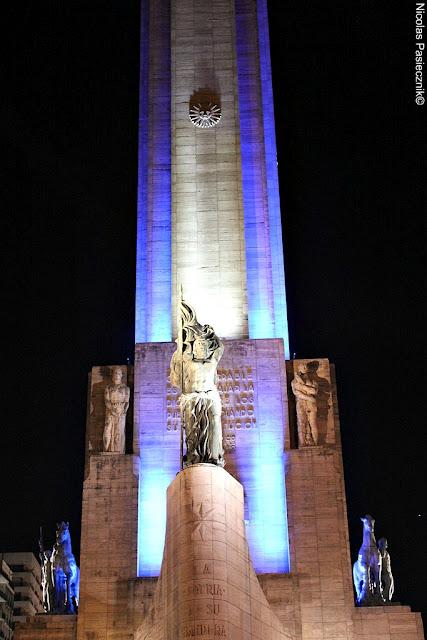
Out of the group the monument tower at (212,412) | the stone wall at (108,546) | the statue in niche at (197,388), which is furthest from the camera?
the stone wall at (108,546)

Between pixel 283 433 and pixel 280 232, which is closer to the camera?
pixel 283 433

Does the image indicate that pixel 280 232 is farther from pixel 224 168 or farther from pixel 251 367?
pixel 251 367

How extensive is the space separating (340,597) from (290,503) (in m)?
2.64

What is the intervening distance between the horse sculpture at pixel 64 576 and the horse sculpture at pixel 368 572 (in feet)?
23.7

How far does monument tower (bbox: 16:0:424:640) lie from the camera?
70.4 feet

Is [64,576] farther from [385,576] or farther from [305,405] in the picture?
[385,576]

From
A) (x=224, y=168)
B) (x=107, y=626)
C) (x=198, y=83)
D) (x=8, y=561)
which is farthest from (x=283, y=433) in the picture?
(x=8, y=561)

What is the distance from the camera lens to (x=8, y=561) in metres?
71.1

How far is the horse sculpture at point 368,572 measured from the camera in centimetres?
2444

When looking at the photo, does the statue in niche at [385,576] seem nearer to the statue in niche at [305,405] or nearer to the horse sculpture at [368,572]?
the horse sculpture at [368,572]

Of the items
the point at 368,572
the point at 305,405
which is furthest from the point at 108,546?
the point at 368,572

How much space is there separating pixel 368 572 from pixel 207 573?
615 cm

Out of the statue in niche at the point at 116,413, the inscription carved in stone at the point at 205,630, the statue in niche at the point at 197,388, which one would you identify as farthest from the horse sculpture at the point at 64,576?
the inscription carved in stone at the point at 205,630

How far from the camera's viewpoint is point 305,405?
26266mm
